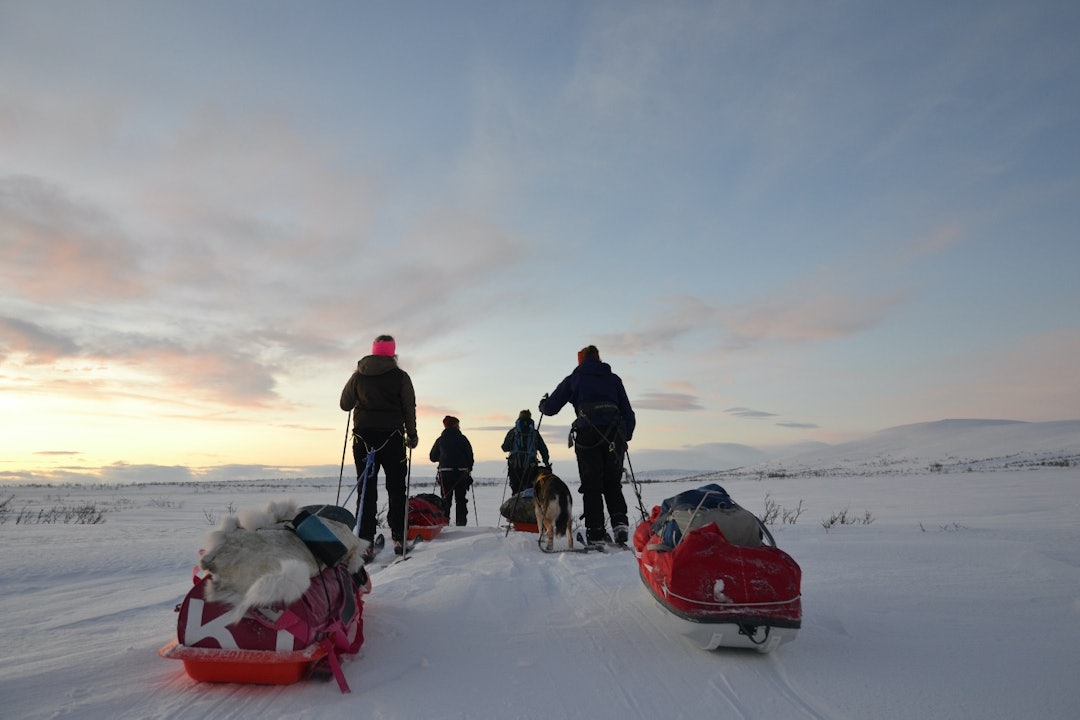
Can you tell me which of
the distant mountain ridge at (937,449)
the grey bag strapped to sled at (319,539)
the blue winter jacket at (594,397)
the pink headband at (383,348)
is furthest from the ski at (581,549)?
the distant mountain ridge at (937,449)

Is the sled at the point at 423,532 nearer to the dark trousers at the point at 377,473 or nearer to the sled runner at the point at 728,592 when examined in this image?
the dark trousers at the point at 377,473

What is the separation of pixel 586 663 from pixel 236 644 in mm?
1691

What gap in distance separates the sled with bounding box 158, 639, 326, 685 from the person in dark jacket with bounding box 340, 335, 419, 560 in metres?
4.38

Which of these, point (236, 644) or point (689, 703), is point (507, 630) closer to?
point (689, 703)

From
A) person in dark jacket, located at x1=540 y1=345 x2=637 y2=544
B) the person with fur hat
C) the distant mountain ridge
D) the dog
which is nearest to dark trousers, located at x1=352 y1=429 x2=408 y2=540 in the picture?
the dog

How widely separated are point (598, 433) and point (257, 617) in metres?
5.22

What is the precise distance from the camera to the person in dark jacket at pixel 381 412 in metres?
7.14

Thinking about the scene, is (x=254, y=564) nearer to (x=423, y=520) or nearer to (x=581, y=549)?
(x=581, y=549)

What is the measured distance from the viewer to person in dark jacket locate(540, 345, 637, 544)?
7.41m

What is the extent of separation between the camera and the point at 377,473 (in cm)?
722

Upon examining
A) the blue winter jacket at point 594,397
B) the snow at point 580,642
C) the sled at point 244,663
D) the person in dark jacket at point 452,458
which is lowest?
the snow at point 580,642

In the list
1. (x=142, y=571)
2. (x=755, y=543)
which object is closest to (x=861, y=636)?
(x=755, y=543)

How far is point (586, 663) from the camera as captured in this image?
3117 mm

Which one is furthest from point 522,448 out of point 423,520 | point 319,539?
point 319,539
